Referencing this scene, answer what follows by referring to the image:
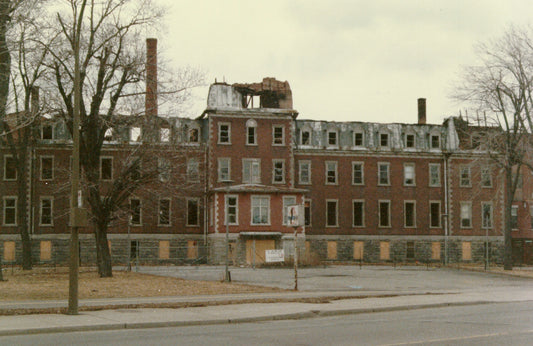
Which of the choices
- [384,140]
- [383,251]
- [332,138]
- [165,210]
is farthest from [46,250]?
[384,140]

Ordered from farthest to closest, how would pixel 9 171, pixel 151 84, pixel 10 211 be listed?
pixel 9 171, pixel 10 211, pixel 151 84

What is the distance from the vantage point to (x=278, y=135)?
217ft

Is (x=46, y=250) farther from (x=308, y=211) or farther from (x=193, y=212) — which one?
(x=308, y=211)

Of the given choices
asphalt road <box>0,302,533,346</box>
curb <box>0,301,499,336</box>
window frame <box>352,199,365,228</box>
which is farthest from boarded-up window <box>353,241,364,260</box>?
asphalt road <box>0,302,533,346</box>

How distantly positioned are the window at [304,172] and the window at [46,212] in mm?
22329

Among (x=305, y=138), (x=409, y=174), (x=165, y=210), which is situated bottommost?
(x=165, y=210)

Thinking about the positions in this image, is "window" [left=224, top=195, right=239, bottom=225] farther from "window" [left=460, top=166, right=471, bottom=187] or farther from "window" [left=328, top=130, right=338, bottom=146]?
"window" [left=460, top=166, right=471, bottom=187]

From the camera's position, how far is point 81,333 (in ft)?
51.5

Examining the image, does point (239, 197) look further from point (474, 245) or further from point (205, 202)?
point (474, 245)

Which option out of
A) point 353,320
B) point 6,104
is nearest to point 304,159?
point 6,104

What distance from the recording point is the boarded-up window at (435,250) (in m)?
71.2

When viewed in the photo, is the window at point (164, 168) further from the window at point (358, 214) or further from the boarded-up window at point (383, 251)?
the boarded-up window at point (383, 251)

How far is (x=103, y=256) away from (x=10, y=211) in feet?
88.0

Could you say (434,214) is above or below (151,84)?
below
